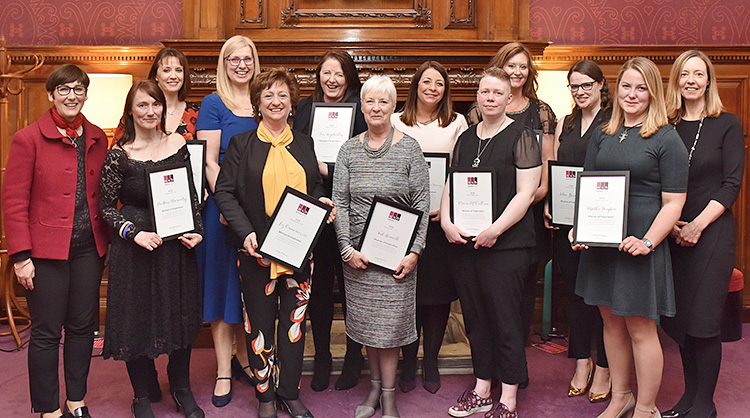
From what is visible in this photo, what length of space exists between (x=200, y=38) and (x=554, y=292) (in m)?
2.89

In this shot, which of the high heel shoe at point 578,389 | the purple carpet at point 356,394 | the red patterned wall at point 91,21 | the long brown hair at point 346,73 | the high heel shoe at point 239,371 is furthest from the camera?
the red patterned wall at point 91,21

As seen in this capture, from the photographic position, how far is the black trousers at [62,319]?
250 centimetres

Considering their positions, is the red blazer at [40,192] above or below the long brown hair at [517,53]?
below

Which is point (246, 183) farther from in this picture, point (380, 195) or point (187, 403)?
point (187, 403)

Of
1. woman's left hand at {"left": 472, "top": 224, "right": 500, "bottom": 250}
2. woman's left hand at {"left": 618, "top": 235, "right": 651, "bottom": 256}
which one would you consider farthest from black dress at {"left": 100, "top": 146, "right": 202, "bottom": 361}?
woman's left hand at {"left": 618, "top": 235, "right": 651, "bottom": 256}

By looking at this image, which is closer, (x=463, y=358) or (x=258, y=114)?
(x=258, y=114)

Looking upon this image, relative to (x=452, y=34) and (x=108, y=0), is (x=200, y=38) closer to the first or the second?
(x=108, y=0)

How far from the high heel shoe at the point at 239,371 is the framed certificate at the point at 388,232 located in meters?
1.10

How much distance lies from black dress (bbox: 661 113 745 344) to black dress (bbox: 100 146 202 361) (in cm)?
209

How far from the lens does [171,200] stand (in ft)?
8.32

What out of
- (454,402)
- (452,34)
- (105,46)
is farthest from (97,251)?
(452,34)

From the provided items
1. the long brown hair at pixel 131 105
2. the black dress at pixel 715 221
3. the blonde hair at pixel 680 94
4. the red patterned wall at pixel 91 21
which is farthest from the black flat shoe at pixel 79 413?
the blonde hair at pixel 680 94

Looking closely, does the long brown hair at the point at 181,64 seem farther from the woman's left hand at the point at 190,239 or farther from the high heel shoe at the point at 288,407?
the high heel shoe at the point at 288,407

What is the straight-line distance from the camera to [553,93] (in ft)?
12.8
